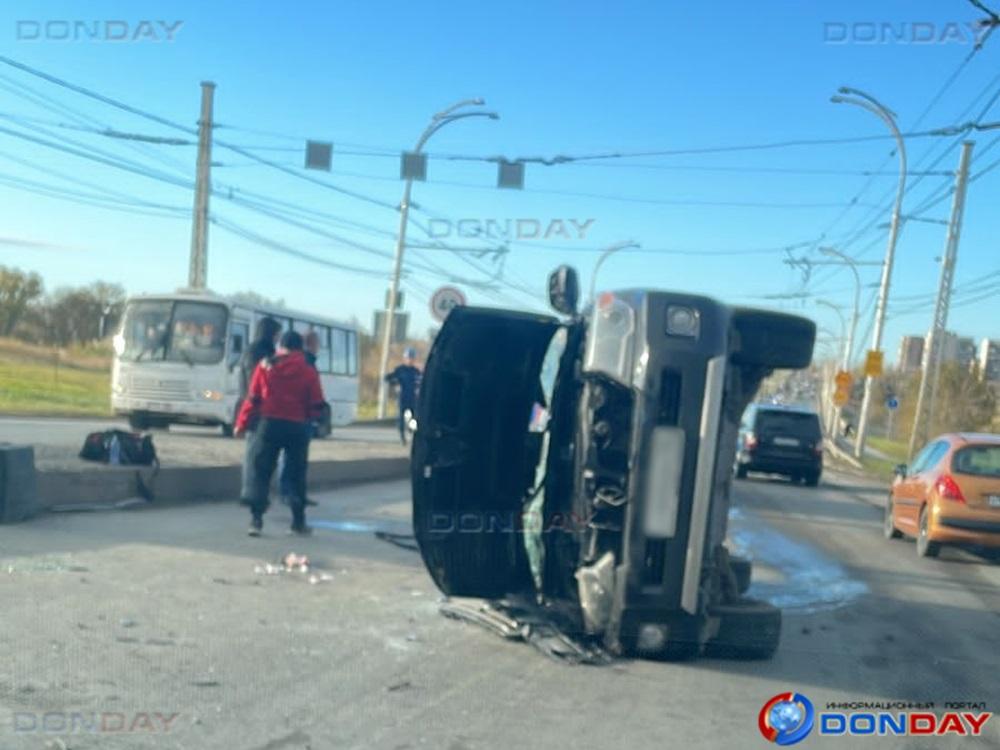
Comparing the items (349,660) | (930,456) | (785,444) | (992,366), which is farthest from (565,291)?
(992,366)

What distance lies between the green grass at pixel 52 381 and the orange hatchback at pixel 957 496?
21.5 meters

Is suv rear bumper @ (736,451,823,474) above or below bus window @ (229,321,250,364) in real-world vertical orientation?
below

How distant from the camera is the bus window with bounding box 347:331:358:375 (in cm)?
3184

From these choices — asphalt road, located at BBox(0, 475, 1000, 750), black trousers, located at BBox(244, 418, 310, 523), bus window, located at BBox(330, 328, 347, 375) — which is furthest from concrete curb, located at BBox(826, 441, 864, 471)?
black trousers, located at BBox(244, 418, 310, 523)

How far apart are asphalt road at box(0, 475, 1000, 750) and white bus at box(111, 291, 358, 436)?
42.7ft

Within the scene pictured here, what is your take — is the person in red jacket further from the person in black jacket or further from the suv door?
the suv door

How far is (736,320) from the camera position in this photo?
6.25m

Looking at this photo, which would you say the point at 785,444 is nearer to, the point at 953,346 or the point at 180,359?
the point at 180,359

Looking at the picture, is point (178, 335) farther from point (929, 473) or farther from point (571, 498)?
point (571, 498)

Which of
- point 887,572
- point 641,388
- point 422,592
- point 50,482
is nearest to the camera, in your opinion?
point 641,388

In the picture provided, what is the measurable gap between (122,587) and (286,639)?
1549mm

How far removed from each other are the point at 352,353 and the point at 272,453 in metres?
22.8

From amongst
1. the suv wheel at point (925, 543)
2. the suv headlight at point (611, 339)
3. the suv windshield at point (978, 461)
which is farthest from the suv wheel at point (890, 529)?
the suv headlight at point (611, 339)

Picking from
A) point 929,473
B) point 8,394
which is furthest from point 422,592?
point 8,394
